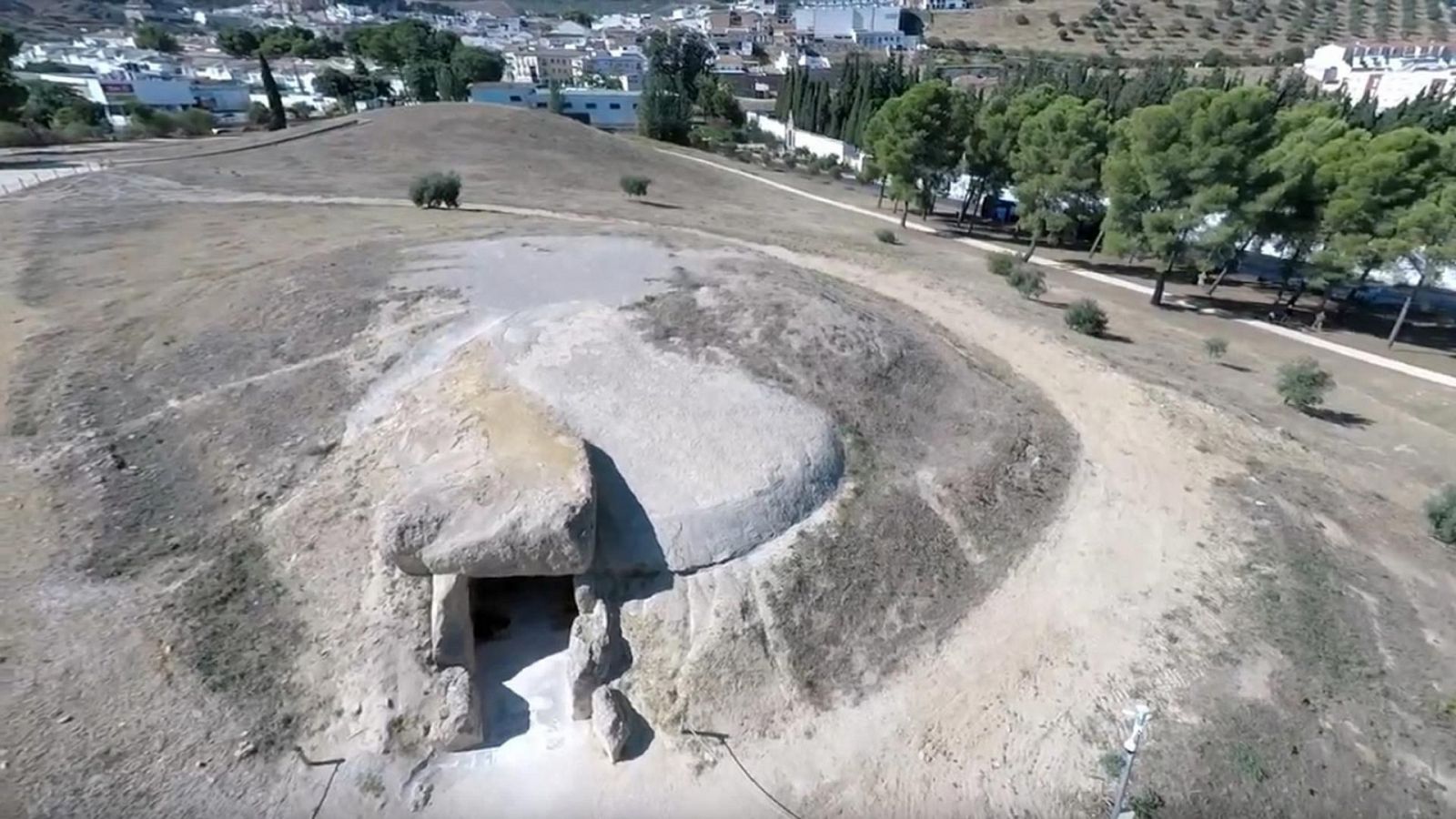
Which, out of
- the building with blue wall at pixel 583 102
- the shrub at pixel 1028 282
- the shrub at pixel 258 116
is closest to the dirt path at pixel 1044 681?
the shrub at pixel 1028 282

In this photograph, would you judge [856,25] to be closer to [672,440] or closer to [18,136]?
[18,136]

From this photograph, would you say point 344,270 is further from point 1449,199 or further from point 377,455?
point 1449,199

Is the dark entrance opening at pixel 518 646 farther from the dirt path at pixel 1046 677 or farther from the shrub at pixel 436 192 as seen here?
the shrub at pixel 436 192

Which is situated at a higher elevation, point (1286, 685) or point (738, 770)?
point (1286, 685)

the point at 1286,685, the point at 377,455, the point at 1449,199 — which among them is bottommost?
the point at 1286,685

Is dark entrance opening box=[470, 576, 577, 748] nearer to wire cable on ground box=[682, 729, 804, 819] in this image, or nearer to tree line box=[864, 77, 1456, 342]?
wire cable on ground box=[682, 729, 804, 819]

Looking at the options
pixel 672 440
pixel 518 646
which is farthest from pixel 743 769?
pixel 672 440

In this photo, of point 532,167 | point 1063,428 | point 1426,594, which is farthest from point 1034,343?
point 532,167
